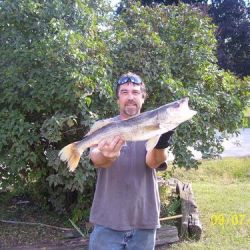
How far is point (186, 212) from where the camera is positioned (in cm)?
609

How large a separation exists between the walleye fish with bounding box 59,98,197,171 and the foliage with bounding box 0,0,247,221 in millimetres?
2223

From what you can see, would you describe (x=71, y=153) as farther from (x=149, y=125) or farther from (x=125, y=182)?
(x=149, y=125)

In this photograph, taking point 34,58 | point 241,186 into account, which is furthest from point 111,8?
point 241,186

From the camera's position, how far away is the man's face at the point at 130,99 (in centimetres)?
297

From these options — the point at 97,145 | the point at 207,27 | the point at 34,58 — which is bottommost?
the point at 97,145

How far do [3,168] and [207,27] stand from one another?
3846 millimetres

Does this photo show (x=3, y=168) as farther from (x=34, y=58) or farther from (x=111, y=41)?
(x=111, y=41)

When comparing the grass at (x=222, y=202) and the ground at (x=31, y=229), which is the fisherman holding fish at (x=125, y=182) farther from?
the grass at (x=222, y=202)

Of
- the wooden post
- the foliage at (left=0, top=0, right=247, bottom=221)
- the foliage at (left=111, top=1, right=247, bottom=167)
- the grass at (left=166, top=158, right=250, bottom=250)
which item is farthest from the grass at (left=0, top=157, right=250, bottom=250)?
the foliage at (left=111, top=1, right=247, bottom=167)

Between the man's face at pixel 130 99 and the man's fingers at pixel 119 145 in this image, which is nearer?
the man's fingers at pixel 119 145

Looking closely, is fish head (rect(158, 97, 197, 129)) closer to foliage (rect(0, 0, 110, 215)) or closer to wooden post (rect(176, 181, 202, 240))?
foliage (rect(0, 0, 110, 215))

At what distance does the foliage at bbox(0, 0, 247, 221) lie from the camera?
17.2ft
